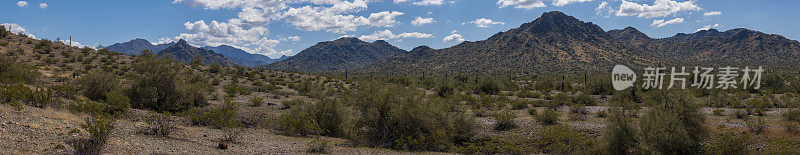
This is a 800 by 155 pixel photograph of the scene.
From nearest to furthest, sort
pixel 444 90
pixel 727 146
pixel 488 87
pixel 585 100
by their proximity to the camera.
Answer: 1. pixel 727 146
2. pixel 585 100
3. pixel 444 90
4. pixel 488 87

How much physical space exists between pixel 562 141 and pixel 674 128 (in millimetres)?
4260

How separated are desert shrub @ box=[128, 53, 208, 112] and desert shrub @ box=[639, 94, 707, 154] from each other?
20.8 m

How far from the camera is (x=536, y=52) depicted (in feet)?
374

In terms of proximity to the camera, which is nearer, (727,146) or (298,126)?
(727,146)

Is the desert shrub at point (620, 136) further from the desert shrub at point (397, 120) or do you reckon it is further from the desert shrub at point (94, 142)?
the desert shrub at point (94, 142)

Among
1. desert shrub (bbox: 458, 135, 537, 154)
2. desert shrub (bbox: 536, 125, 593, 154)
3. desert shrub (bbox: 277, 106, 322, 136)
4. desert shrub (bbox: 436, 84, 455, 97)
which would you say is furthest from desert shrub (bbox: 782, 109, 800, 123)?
desert shrub (bbox: 436, 84, 455, 97)

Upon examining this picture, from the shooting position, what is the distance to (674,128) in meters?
13.4

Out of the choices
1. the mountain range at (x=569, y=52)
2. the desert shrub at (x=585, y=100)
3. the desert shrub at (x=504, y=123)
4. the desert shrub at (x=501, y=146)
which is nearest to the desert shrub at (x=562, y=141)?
the desert shrub at (x=501, y=146)

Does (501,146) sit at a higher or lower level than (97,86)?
lower

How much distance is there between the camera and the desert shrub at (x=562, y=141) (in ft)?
51.7

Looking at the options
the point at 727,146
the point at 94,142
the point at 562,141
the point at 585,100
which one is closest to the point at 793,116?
the point at 727,146

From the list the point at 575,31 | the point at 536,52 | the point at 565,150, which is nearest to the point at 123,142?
the point at 565,150

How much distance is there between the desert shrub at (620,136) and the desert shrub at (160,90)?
19617 mm

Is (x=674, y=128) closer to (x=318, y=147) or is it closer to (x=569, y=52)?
(x=318, y=147)
